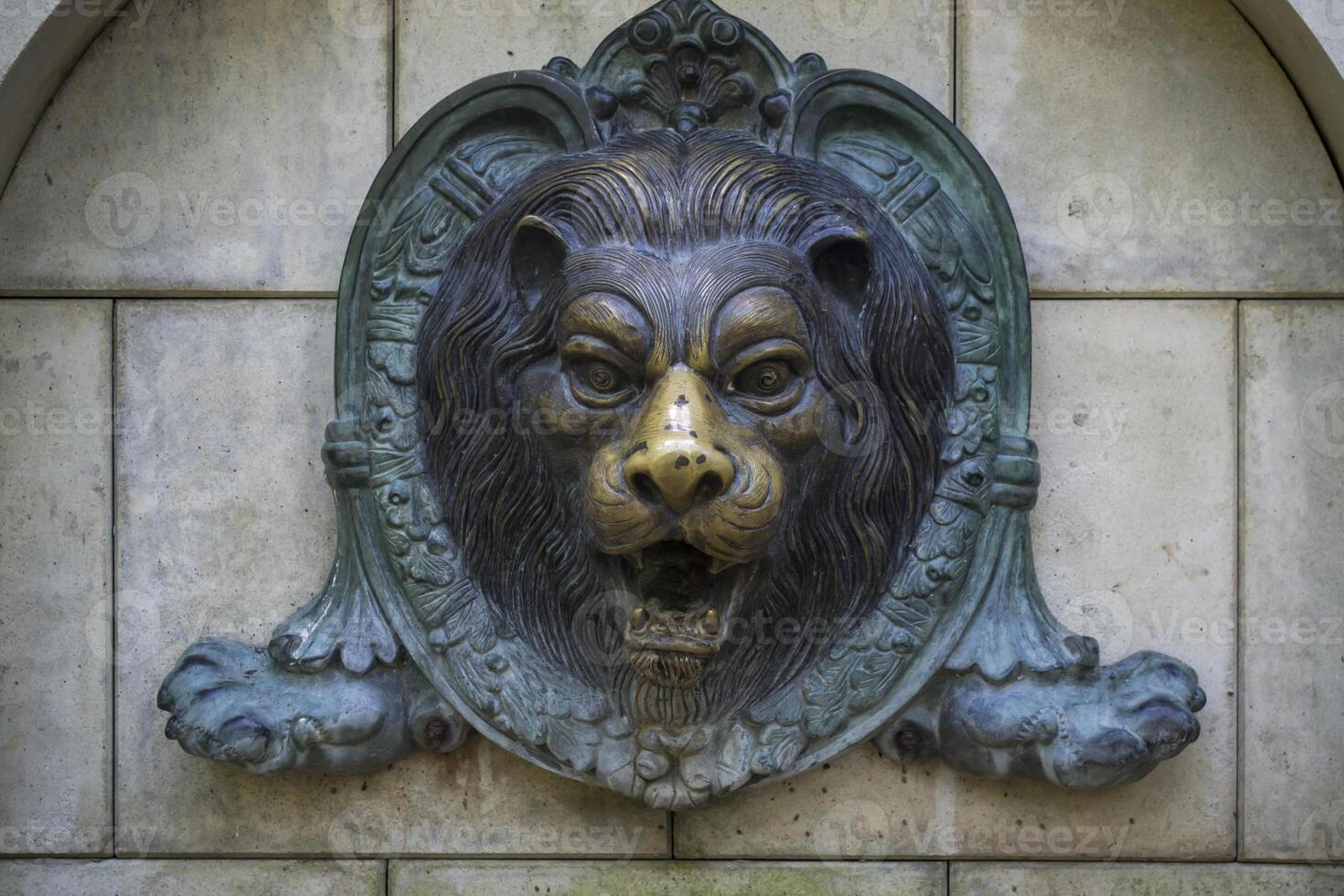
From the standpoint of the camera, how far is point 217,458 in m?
2.70

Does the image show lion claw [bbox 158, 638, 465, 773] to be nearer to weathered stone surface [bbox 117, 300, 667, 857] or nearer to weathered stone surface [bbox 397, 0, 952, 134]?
weathered stone surface [bbox 117, 300, 667, 857]

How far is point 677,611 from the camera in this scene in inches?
93.4

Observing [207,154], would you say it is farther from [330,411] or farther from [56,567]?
[56,567]

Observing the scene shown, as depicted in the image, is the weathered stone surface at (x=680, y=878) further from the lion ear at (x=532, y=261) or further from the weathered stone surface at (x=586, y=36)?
the weathered stone surface at (x=586, y=36)

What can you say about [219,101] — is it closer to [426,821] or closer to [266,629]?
[266,629]

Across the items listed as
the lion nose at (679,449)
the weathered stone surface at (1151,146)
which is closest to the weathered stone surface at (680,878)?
the lion nose at (679,449)

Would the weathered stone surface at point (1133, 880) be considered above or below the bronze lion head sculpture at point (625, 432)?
below

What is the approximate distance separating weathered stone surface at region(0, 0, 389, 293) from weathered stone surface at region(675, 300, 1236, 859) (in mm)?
1316

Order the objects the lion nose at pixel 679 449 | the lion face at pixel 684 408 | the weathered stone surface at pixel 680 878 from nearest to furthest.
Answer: the lion nose at pixel 679 449
the lion face at pixel 684 408
the weathered stone surface at pixel 680 878

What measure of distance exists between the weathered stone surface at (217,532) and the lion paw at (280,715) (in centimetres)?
13

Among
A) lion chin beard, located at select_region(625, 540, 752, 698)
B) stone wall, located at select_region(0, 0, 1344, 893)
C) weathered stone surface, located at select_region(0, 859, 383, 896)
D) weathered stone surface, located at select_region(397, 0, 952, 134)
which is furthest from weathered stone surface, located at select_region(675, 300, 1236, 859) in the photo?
weathered stone surface, located at select_region(0, 859, 383, 896)

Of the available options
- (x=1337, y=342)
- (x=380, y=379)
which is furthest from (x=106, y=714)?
(x=1337, y=342)

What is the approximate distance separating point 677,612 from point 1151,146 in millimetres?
1253

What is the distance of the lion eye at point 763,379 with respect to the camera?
91.0 inches
